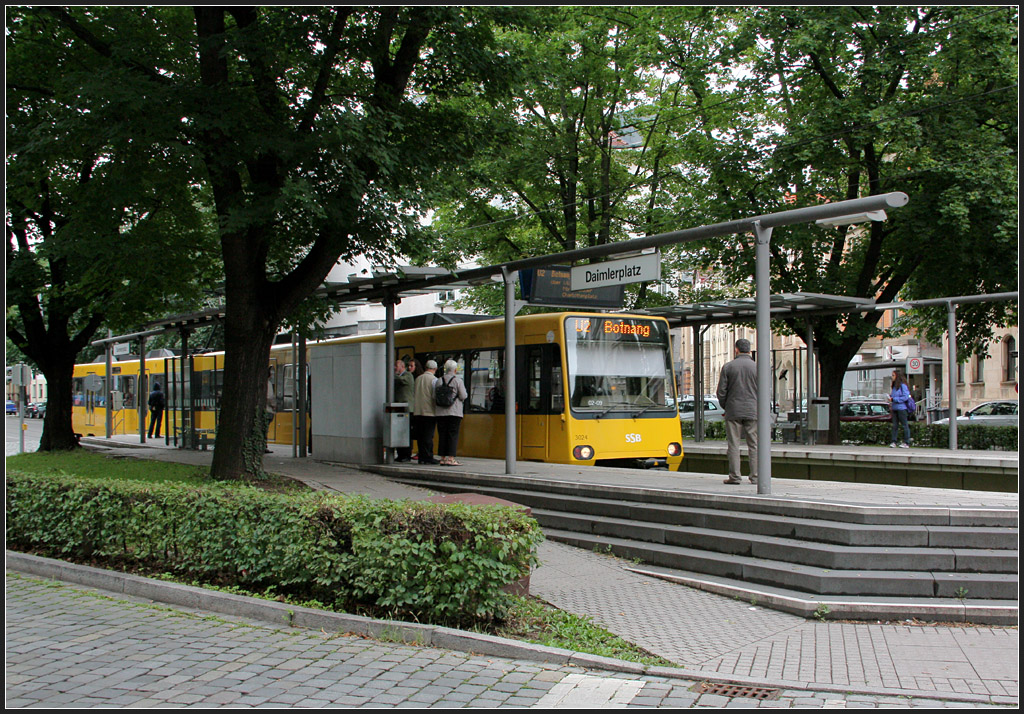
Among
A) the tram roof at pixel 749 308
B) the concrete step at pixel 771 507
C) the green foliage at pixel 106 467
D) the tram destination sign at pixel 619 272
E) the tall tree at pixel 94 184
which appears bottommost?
the green foliage at pixel 106 467

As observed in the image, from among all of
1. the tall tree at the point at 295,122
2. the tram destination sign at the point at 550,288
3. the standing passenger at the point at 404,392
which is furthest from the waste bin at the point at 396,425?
the tram destination sign at the point at 550,288

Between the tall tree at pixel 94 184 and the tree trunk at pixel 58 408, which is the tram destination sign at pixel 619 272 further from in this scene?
the tree trunk at pixel 58 408

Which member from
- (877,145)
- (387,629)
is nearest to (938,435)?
(877,145)

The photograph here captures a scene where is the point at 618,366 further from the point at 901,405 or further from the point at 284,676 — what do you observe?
the point at 284,676

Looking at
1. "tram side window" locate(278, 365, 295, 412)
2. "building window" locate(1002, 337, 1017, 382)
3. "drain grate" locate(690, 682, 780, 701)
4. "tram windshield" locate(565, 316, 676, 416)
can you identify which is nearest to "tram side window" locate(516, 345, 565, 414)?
"tram windshield" locate(565, 316, 676, 416)

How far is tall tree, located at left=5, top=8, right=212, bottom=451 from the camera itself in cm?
1138

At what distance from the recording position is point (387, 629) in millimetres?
6469

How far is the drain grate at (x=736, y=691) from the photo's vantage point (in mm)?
5359

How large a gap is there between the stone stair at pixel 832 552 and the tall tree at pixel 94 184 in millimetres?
7693

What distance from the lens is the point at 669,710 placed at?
5023mm

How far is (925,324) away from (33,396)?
9588 cm

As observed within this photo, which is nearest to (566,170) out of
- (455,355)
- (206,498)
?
(455,355)

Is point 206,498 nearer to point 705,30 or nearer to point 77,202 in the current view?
point 77,202

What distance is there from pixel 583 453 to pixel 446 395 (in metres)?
2.39
